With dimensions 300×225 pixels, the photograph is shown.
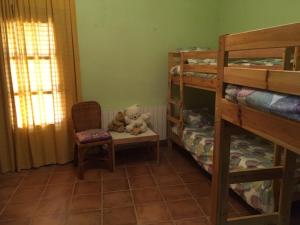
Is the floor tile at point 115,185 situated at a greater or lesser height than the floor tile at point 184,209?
greater

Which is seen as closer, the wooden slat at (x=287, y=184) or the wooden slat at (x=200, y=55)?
the wooden slat at (x=287, y=184)

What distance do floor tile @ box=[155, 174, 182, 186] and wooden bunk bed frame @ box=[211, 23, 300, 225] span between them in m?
1.08

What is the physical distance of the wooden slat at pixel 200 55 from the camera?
2.55 meters

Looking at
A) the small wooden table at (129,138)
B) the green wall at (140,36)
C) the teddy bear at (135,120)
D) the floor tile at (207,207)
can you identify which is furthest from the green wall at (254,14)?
the floor tile at (207,207)

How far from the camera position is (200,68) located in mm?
2715

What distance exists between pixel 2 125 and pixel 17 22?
121 cm

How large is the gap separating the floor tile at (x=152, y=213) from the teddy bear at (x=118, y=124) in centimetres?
122

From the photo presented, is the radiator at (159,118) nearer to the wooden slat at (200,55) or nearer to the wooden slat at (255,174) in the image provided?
the wooden slat at (200,55)

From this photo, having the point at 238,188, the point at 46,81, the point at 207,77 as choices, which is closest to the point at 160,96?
the point at 207,77

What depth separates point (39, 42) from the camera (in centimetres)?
300

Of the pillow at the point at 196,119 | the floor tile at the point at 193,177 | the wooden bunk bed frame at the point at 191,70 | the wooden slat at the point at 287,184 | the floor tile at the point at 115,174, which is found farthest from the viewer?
the pillow at the point at 196,119

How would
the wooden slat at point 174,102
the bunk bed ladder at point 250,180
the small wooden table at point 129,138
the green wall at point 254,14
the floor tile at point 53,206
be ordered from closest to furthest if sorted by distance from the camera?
the bunk bed ladder at point 250,180, the floor tile at point 53,206, the green wall at point 254,14, the small wooden table at point 129,138, the wooden slat at point 174,102

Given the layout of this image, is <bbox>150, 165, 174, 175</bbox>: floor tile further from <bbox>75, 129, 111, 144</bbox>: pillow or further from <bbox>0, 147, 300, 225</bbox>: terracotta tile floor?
<bbox>75, 129, 111, 144</bbox>: pillow

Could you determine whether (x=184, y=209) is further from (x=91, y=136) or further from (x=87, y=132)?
(x=87, y=132)
